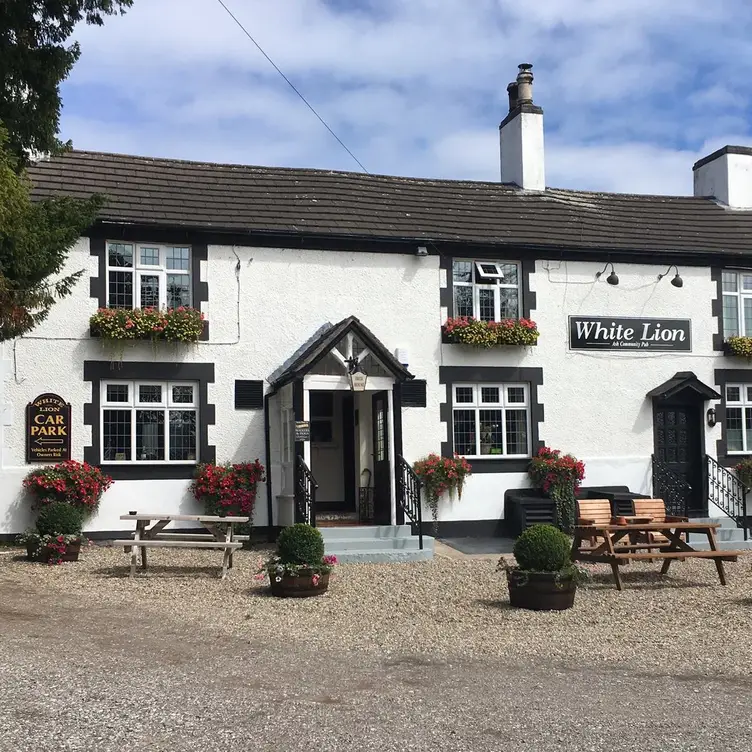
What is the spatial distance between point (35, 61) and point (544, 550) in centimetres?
781

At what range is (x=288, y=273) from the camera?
15281 millimetres

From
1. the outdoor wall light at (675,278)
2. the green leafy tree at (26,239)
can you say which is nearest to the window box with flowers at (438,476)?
the outdoor wall light at (675,278)

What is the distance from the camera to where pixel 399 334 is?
15.6 metres

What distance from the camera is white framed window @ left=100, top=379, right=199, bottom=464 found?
47.0 ft

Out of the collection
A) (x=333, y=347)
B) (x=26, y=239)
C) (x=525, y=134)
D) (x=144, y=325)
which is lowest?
(x=333, y=347)

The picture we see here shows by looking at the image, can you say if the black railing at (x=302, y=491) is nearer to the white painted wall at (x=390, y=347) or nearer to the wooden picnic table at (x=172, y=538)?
the white painted wall at (x=390, y=347)

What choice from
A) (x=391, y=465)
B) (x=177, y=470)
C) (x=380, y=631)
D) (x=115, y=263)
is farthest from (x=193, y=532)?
(x=380, y=631)

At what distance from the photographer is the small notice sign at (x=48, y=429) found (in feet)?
45.5

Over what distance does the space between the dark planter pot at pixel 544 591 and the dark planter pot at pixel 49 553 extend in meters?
6.03

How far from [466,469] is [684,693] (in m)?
8.85

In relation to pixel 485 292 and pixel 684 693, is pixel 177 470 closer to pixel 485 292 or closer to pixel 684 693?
pixel 485 292

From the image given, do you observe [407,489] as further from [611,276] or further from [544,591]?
[611,276]

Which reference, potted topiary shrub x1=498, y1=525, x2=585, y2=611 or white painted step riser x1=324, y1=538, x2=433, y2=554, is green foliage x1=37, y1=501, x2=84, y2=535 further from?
potted topiary shrub x1=498, y1=525, x2=585, y2=611

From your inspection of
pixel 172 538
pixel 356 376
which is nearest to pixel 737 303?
pixel 356 376
